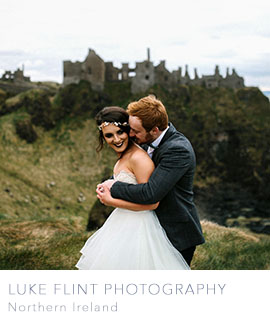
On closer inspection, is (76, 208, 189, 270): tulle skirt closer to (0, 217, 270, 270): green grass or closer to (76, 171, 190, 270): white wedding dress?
(76, 171, 190, 270): white wedding dress

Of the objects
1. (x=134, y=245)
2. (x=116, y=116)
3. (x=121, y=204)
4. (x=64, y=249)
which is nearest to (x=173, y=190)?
(x=121, y=204)

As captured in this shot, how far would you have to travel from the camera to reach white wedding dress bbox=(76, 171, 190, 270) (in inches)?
184

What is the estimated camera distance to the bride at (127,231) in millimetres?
4648

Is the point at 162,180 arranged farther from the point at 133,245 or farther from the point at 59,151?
the point at 59,151

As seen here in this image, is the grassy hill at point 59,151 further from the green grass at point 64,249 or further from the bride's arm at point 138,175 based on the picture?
the bride's arm at point 138,175

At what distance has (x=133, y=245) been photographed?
15.3 feet

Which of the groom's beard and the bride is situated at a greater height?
the groom's beard

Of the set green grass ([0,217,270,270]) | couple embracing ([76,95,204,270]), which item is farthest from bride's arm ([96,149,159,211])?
green grass ([0,217,270,270])

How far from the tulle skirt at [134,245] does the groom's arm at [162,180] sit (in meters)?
0.42

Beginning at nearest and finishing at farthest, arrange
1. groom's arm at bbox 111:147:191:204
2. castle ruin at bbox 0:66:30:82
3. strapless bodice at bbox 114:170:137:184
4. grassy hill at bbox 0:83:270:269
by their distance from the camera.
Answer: groom's arm at bbox 111:147:191:204 < strapless bodice at bbox 114:170:137:184 < grassy hill at bbox 0:83:270:269 < castle ruin at bbox 0:66:30:82

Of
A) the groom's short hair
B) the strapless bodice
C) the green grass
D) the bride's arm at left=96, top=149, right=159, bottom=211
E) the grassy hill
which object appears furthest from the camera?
the grassy hill

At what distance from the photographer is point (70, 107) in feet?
148

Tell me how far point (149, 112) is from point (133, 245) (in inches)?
63.2
